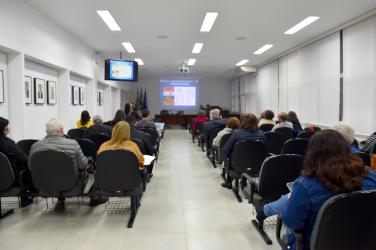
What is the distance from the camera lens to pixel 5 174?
3264 millimetres

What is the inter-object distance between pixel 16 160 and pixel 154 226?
1.74 meters

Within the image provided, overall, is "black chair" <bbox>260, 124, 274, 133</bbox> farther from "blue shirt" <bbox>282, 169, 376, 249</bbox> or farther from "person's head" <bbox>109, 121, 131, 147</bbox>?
"blue shirt" <bbox>282, 169, 376, 249</bbox>

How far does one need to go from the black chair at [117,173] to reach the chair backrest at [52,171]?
30cm

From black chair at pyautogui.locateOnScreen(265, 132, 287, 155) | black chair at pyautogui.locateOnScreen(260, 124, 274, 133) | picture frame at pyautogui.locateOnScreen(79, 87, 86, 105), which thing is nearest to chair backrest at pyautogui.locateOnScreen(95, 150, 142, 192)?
black chair at pyautogui.locateOnScreen(265, 132, 287, 155)

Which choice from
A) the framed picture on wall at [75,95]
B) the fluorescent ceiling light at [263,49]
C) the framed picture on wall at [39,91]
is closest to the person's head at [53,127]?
the framed picture on wall at [39,91]

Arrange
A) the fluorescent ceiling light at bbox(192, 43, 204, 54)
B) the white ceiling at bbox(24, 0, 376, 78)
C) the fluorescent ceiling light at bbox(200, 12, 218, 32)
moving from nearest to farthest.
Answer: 1. the white ceiling at bbox(24, 0, 376, 78)
2. the fluorescent ceiling light at bbox(200, 12, 218, 32)
3. the fluorescent ceiling light at bbox(192, 43, 204, 54)

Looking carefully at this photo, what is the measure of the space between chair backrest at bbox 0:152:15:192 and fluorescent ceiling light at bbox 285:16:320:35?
591 cm

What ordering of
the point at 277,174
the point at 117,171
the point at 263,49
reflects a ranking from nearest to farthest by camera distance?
the point at 277,174
the point at 117,171
the point at 263,49

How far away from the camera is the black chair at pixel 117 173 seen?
337cm

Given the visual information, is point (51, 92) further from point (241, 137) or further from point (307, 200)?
point (307, 200)

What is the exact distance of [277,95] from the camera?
38.4 ft

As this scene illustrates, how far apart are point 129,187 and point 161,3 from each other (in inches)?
133

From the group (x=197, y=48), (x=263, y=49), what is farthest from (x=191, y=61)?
(x=263, y=49)

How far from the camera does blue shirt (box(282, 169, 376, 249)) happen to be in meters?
1.66
